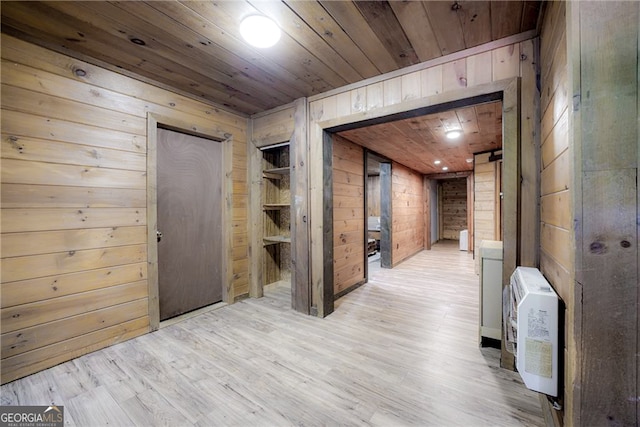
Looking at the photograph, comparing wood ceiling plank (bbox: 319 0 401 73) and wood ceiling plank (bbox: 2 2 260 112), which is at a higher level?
wood ceiling plank (bbox: 2 2 260 112)

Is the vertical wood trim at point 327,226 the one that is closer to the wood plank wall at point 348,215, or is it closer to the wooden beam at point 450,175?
the wood plank wall at point 348,215

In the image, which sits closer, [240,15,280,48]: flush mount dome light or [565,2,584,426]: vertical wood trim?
[565,2,584,426]: vertical wood trim

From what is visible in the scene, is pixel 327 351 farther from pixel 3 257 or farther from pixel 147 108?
pixel 147 108

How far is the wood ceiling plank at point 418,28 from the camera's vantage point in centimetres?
143

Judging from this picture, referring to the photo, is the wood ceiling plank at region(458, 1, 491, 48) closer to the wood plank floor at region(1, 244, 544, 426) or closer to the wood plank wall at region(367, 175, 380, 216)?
the wood plank floor at region(1, 244, 544, 426)

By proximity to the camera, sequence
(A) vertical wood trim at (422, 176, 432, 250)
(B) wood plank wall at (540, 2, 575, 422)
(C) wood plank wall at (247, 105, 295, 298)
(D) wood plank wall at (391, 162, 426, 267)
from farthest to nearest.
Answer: (A) vertical wood trim at (422, 176, 432, 250), (D) wood plank wall at (391, 162, 426, 267), (C) wood plank wall at (247, 105, 295, 298), (B) wood plank wall at (540, 2, 575, 422)

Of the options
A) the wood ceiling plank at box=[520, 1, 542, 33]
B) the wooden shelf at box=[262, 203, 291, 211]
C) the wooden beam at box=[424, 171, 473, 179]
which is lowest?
the wooden shelf at box=[262, 203, 291, 211]

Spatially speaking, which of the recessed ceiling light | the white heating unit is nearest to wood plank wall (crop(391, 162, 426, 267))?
the recessed ceiling light

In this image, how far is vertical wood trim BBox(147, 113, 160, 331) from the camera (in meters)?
2.26

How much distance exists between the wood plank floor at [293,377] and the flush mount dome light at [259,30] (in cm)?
221

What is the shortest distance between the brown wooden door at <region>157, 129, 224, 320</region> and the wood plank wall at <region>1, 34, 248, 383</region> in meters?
0.24

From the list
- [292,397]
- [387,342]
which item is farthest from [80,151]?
[387,342]

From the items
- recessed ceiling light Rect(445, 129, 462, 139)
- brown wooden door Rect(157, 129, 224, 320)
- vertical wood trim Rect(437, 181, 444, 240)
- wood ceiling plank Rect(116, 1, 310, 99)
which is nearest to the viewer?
wood ceiling plank Rect(116, 1, 310, 99)

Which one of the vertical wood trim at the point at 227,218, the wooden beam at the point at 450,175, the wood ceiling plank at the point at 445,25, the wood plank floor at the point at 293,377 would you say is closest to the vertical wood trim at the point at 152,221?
the wood plank floor at the point at 293,377
